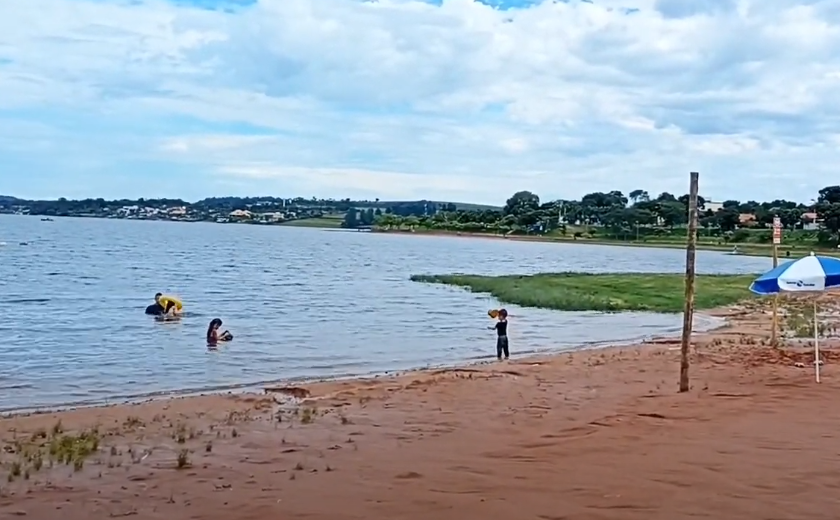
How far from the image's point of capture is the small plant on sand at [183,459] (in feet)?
30.4

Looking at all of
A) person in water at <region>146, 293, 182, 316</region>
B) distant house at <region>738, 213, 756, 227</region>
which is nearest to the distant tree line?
distant house at <region>738, 213, 756, 227</region>

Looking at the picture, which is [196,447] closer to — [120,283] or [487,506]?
[487,506]

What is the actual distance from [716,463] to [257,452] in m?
4.79

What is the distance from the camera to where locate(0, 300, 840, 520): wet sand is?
7.48 m

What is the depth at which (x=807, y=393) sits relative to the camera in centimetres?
1327

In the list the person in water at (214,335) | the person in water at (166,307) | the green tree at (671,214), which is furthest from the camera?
the green tree at (671,214)

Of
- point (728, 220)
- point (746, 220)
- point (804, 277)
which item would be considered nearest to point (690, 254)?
point (804, 277)

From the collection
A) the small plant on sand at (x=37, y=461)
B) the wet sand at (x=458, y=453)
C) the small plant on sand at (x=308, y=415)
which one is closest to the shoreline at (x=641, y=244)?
the wet sand at (x=458, y=453)

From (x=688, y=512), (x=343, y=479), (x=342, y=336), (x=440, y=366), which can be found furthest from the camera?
(x=342, y=336)

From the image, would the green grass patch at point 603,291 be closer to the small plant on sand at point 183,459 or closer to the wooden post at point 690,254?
the wooden post at point 690,254

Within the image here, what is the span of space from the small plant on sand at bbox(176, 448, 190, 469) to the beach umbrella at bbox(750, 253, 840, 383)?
9.20 metres

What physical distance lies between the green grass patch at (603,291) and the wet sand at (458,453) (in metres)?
22.4

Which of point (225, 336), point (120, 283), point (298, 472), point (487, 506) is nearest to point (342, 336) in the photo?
point (225, 336)

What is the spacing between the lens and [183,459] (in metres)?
9.42
